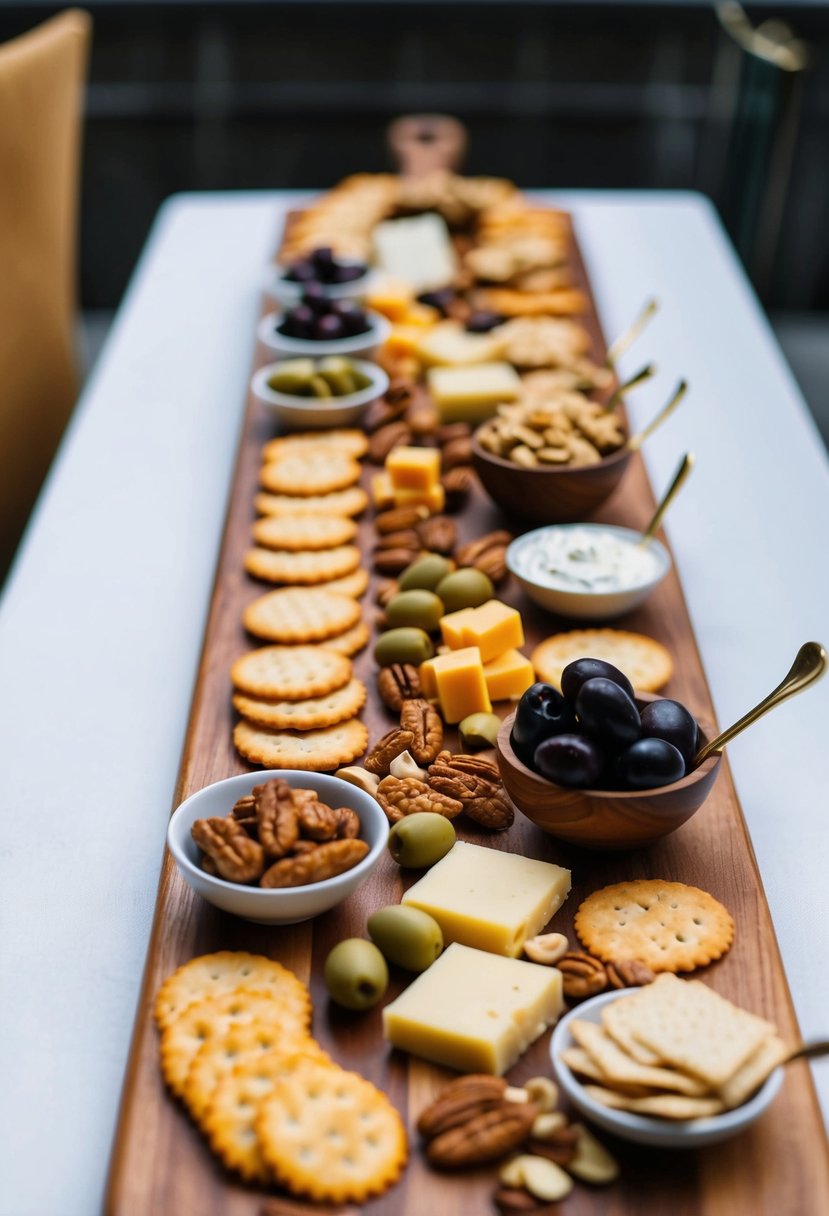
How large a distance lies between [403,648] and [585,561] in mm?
234

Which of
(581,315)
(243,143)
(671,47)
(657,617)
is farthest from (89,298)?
(657,617)

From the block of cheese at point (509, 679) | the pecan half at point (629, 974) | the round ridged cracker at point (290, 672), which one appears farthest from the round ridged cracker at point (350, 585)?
the pecan half at point (629, 974)

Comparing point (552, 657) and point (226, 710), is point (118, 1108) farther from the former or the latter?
point (552, 657)

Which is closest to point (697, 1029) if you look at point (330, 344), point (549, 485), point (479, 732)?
point (479, 732)

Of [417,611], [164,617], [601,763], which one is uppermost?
[601,763]

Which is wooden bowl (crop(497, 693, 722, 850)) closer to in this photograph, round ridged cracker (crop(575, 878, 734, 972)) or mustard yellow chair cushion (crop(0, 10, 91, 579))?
round ridged cracker (crop(575, 878, 734, 972))

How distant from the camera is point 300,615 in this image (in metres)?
1.33

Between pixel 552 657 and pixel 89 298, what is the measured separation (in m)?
3.08

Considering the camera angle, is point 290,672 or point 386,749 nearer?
point 386,749

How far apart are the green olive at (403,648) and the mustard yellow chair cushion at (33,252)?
1.32m

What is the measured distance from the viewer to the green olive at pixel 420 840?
99 centimetres

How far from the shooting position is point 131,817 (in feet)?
3.73

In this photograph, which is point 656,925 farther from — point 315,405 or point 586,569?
point 315,405

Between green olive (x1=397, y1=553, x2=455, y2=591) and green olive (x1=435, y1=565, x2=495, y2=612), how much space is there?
1 centimetres
